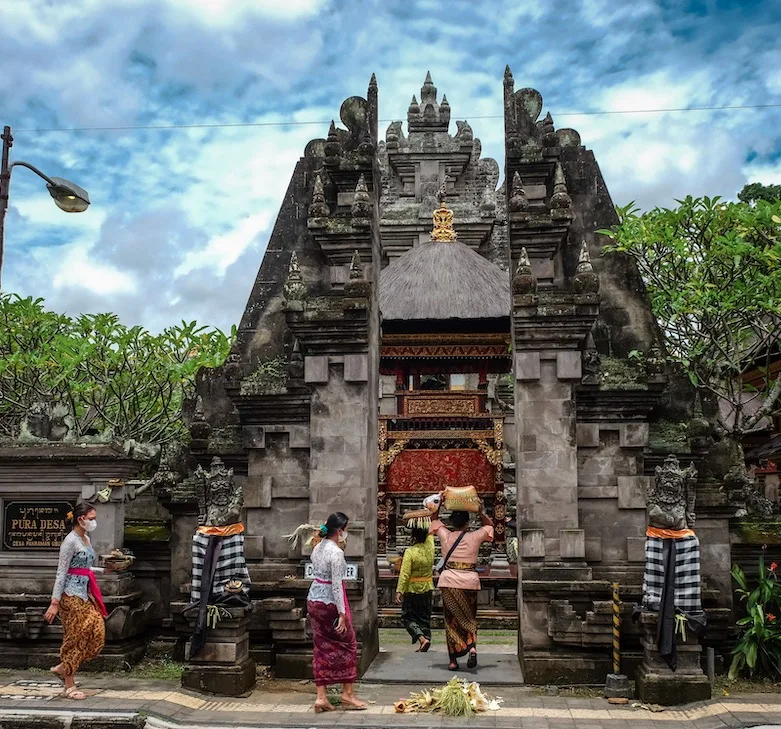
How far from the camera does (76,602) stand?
8.95m

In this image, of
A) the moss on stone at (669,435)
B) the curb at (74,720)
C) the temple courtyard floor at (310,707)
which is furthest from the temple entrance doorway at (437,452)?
the curb at (74,720)

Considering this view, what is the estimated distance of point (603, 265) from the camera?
11.3 metres

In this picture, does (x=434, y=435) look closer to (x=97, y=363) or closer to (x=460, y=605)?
(x=97, y=363)

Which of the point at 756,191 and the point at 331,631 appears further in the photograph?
the point at 756,191

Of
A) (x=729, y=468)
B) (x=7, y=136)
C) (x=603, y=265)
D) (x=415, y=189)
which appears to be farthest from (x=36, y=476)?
(x=415, y=189)

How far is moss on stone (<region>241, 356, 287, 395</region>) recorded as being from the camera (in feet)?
35.2

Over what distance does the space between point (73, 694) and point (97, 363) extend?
42.3 ft

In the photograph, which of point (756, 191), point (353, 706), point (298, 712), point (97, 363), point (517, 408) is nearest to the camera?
point (298, 712)

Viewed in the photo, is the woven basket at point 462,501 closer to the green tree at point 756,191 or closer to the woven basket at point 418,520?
the woven basket at point 418,520

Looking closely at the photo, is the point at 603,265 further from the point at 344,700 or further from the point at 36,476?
the point at 36,476

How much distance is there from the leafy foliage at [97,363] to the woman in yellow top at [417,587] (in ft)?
28.2

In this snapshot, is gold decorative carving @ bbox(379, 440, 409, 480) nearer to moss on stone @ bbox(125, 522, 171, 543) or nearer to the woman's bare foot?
moss on stone @ bbox(125, 522, 171, 543)

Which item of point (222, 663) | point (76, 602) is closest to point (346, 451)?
point (222, 663)

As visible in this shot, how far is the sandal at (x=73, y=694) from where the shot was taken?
333 inches
